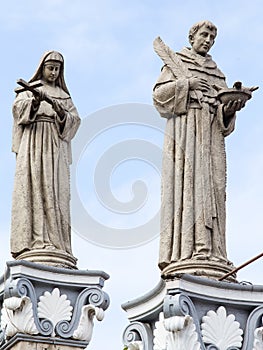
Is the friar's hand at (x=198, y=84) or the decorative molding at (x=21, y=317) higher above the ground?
the friar's hand at (x=198, y=84)

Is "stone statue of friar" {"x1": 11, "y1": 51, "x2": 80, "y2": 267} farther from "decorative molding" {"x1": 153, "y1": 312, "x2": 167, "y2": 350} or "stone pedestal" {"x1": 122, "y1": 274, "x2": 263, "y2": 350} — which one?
"decorative molding" {"x1": 153, "y1": 312, "x2": 167, "y2": 350}

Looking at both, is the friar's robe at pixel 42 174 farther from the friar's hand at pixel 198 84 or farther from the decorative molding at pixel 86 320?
the friar's hand at pixel 198 84

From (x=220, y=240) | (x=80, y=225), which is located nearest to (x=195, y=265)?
(x=220, y=240)

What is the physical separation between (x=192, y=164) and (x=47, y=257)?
91.2 inches

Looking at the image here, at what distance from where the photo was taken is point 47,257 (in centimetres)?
2308

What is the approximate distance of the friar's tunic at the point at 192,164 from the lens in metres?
22.4

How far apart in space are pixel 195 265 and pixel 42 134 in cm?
329

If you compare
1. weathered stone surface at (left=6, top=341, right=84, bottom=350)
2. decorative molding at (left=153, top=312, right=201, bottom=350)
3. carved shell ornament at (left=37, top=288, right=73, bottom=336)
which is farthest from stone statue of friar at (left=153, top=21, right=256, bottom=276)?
weathered stone surface at (left=6, top=341, right=84, bottom=350)

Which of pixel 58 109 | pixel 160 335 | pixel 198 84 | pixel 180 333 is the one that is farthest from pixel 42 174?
pixel 180 333

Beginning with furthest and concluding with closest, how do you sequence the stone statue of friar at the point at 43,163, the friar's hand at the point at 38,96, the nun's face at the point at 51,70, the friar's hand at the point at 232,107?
the nun's face at the point at 51,70
the friar's hand at the point at 38,96
the stone statue of friar at the point at 43,163
the friar's hand at the point at 232,107

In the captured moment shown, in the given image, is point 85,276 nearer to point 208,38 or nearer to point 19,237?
point 19,237

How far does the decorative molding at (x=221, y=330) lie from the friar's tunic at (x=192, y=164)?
90 centimetres

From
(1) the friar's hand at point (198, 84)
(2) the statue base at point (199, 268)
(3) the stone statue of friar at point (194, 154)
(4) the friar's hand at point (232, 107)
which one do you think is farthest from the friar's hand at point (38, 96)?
(2) the statue base at point (199, 268)

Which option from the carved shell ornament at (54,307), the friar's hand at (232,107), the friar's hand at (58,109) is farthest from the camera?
the friar's hand at (58,109)
